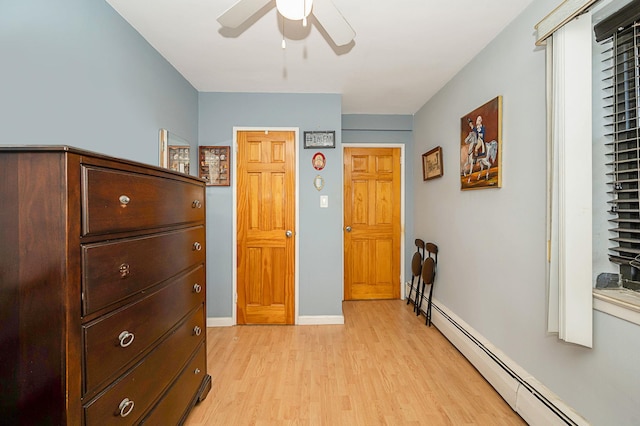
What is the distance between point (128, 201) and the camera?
1.04m

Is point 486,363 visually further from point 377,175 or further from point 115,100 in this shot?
point 115,100

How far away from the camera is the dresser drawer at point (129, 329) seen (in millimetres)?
894

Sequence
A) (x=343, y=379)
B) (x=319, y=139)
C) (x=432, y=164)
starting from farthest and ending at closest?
(x=432, y=164)
(x=319, y=139)
(x=343, y=379)

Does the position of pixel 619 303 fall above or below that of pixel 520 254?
below

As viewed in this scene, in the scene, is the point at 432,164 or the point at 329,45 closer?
the point at 329,45

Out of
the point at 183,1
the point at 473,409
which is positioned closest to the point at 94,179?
the point at 183,1

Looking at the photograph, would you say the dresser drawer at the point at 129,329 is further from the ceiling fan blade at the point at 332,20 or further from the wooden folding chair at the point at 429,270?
the wooden folding chair at the point at 429,270

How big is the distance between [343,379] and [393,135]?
3.05m

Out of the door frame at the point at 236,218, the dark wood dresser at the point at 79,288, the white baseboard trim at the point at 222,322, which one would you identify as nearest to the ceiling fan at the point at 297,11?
the dark wood dresser at the point at 79,288

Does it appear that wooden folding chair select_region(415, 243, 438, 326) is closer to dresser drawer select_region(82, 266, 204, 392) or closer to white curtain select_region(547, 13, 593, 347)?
white curtain select_region(547, 13, 593, 347)

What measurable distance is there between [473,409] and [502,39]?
2.50 m

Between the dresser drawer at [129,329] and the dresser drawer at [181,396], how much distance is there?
0.33m

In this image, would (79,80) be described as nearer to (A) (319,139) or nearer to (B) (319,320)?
(A) (319,139)

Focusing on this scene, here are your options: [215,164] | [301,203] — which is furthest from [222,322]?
[215,164]
